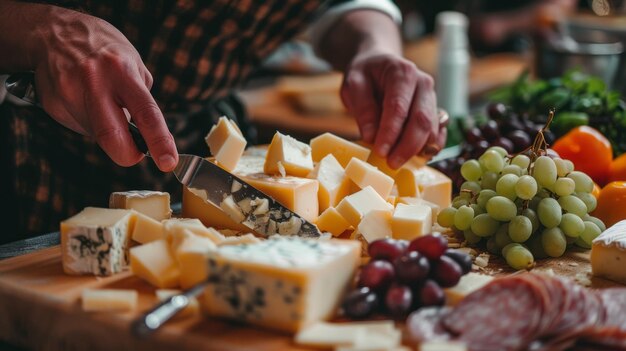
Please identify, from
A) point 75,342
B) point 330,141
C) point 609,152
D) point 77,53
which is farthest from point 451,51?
point 75,342

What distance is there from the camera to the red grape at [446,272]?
1.01 metres

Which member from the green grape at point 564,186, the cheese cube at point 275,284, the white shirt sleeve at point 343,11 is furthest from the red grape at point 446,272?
the white shirt sleeve at point 343,11

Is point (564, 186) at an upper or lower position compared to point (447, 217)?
upper

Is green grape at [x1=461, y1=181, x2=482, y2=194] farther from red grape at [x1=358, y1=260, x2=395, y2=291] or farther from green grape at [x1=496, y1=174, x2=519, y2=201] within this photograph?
red grape at [x1=358, y1=260, x2=395, y2=291]

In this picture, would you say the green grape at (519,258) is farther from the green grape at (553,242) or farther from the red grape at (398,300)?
the red grape at (398,300)

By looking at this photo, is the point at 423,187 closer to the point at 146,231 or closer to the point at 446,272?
the point at 446,272

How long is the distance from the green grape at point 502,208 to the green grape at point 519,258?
0.21ft

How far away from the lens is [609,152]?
161cm

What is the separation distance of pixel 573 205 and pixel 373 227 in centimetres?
39

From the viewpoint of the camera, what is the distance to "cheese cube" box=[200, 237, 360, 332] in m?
0.90

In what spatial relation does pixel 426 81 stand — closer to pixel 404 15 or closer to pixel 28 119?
pixel 28 119

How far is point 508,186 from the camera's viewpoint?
128cm

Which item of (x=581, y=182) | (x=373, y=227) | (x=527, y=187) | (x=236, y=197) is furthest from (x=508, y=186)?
(x=236, y=197)

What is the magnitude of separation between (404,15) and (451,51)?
7.08ft
